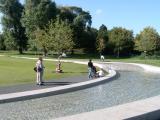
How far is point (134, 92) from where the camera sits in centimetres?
2152

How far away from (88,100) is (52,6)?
7634 centimetres

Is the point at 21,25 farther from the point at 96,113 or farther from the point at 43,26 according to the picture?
the point at 96,113

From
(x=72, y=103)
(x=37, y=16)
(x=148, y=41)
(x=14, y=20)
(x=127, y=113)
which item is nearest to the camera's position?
(x=127, y=113)

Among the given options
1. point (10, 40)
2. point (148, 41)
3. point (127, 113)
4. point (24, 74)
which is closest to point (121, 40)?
point (148, 41)

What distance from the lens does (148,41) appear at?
96875 millimetres

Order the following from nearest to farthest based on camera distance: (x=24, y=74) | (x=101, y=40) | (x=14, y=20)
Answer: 1. (x=24, y=74)
2. (x=14, y=20)
3. (x=101, y=40)

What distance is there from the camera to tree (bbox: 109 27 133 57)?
10756cm

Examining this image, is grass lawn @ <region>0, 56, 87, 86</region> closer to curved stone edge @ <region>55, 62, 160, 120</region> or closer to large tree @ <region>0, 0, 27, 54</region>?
curved stone edge @ <region>55, 62, 160, 120</region>

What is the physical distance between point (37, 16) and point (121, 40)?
88.3 ft

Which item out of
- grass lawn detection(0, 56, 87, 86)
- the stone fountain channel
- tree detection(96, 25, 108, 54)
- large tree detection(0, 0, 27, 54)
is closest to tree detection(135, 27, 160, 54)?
tree detection(96, 25, 108, 54)

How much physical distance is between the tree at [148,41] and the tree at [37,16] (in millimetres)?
20790

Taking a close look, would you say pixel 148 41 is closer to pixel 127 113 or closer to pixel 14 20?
pixel 14 20

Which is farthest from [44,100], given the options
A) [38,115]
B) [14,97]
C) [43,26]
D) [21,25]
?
[21,25]

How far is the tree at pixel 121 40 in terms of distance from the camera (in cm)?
10756
